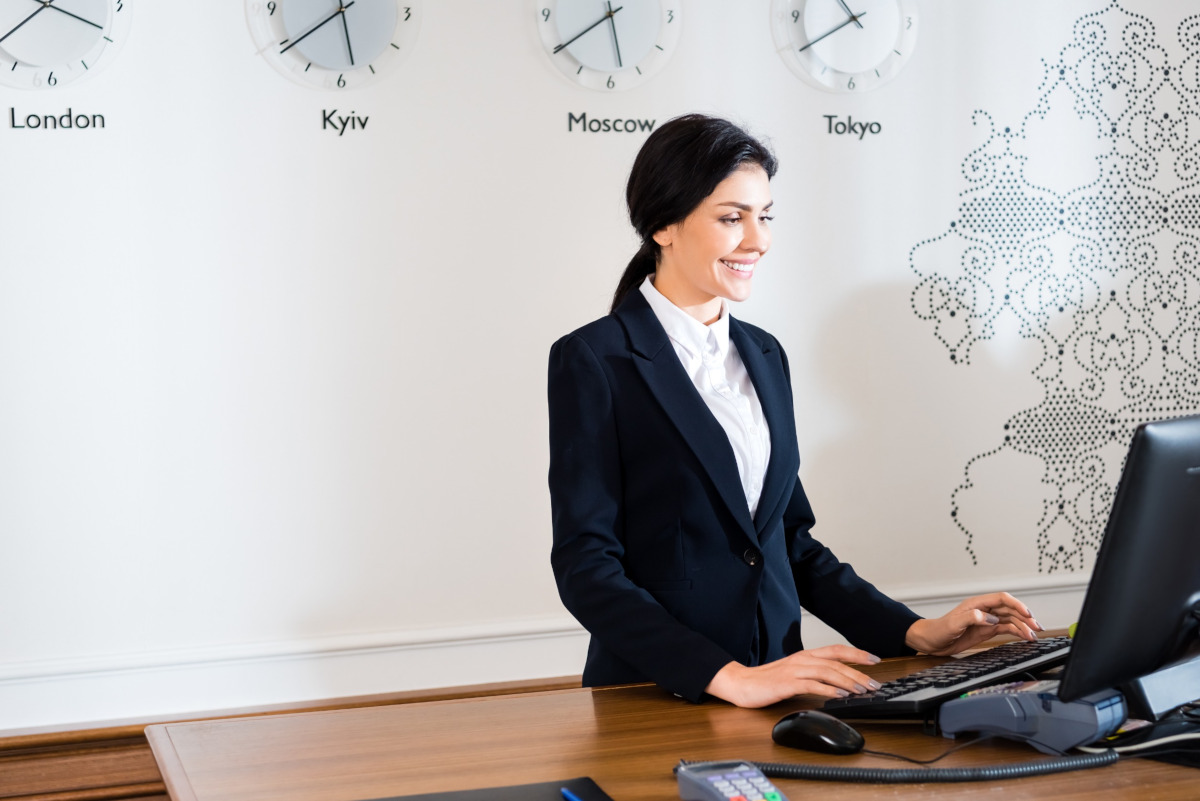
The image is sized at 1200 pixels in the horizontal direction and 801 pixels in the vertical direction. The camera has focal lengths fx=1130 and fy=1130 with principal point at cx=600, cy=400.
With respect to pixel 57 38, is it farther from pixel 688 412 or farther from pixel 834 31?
pixel 834 31

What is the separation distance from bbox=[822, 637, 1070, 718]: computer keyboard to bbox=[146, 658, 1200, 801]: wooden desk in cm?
3

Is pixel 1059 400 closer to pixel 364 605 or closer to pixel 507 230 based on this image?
pixel 507 230

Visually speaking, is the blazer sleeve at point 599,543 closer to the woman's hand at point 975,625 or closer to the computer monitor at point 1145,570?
the woman's hand at point 975,625

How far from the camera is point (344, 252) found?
2.95m

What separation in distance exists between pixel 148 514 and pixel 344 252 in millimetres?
827

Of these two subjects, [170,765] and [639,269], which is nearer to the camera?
[170,765]

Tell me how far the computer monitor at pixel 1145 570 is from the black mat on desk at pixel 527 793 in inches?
19.8

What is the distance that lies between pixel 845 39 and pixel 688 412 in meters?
1.91

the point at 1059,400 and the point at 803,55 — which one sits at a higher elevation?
the point at 803,55

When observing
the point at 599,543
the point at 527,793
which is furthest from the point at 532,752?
the point at 599,543

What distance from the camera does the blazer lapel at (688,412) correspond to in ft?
5.79

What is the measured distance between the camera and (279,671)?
9.66ft

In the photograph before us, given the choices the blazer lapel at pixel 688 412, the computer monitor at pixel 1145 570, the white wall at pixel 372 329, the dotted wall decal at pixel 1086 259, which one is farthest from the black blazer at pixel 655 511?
the dotted wall decal at pixel 1086 259

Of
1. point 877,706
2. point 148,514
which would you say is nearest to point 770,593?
point 877,706
